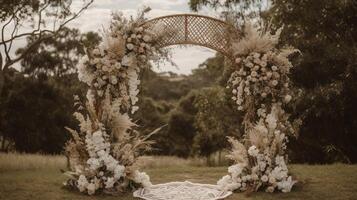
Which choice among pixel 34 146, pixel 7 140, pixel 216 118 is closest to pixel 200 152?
pixel 216 118

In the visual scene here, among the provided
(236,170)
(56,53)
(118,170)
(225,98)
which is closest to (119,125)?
(118,170)

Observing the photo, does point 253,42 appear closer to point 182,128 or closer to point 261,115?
A: point 261,115

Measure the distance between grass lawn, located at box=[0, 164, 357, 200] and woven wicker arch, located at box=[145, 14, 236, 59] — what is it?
2.71 metres

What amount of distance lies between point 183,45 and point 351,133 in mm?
7384

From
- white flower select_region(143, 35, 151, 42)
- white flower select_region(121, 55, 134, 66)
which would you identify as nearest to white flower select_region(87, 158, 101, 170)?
white flower select_region(121, 55, 134, 66)

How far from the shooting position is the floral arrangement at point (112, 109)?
8.38 m

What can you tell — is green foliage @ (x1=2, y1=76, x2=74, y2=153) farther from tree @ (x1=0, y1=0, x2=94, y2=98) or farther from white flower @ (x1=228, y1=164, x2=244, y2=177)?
white flower @ (x1=228, y1=164, x2=244, y2=177)

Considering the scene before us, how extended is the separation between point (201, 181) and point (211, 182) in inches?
8.4

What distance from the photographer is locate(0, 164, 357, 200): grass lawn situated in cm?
816

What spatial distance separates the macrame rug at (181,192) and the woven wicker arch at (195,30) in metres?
2.50

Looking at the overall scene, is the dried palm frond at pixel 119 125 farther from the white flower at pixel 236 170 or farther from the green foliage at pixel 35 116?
the green foliage at pixel 35 116

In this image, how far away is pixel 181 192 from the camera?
864cm

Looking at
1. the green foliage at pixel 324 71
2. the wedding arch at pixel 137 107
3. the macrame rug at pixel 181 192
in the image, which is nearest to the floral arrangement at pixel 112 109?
the wedding arch at pixel 137 107

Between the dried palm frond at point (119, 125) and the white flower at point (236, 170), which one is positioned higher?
the dried palm frond at point (119, 125)
